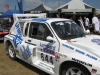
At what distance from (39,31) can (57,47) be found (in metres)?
1.03

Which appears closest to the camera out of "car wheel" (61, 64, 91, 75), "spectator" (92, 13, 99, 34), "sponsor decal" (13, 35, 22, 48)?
"car wheel" (61, 64, 91, 75)

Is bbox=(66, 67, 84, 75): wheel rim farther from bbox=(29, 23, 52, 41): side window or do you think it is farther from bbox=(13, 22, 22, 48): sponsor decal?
bbox=(13, 22, 22, 48): sponsor decal

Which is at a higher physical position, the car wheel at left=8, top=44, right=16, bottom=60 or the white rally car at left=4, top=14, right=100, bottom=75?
the white rally car at left=4, top=14, right=100, bottom=75

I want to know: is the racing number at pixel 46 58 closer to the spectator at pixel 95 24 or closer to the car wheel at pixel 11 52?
the car wheel at pixel 11 52

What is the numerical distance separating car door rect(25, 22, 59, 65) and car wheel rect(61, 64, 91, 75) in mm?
514

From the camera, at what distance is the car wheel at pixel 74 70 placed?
11.2 ft

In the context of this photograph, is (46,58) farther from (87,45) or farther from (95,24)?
(95,24)

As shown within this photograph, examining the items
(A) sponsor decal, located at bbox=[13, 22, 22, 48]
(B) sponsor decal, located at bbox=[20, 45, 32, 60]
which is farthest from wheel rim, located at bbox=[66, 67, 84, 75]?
(A) sponsor decal, located at bbox=[13, 22, 22, 48]

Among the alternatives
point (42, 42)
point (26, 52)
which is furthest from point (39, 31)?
point (26, 52)

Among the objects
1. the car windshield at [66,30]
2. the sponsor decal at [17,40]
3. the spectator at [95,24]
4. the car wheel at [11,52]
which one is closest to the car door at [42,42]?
the car windshield at [66,30]

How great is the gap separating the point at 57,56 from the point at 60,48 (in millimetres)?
225

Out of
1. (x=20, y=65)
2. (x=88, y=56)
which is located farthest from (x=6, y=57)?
(x=88, y=56)

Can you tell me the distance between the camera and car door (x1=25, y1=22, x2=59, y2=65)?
4198 millimetres

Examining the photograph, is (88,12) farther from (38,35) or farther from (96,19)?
(38,35)
